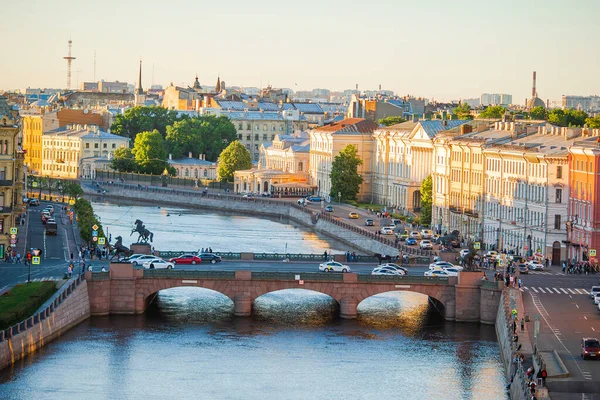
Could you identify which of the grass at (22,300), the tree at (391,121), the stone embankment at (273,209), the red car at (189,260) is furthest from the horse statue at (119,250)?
the tree at (391,121)

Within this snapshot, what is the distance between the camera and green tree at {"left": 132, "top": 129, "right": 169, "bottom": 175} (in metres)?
163

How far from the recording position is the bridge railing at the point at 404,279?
68938mm

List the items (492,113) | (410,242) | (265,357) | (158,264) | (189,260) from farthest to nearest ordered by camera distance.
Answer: (492,113), (410,242), (189,260), (158,264), (265,357)

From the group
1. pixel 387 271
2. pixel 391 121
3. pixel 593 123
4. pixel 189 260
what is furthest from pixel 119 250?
pixel 391 121

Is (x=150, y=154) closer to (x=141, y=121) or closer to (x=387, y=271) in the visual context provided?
(x=141, y=121)

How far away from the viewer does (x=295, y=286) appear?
68625mm

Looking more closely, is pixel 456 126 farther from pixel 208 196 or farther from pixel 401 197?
pixel 208 196

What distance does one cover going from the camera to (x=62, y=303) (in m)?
62.5

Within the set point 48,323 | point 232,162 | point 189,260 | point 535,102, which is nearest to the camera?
point 48,323

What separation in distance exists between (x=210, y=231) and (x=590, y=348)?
63659 millimetres

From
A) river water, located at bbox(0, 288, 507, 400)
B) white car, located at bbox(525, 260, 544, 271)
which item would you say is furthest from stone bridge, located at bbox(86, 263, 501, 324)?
white car, located at bbox(525, 260, 544, 271)

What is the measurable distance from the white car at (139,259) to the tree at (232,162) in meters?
81.9

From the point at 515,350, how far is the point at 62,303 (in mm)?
18112

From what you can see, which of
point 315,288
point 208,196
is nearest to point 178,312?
point 315,288
